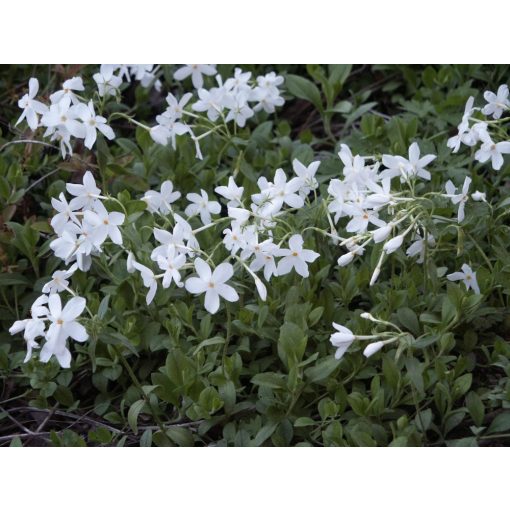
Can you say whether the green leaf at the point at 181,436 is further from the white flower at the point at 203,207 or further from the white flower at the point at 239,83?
the white flower at the point at 239,83

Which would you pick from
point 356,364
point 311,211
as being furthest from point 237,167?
point 356,364

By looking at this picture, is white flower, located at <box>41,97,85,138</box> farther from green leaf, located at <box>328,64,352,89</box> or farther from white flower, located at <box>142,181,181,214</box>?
green leaf, located at <box>328,64,352,89</box>

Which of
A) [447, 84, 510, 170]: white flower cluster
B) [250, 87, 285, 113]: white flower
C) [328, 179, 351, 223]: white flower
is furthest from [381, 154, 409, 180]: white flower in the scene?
[250, 87, 285, 113]: white flower

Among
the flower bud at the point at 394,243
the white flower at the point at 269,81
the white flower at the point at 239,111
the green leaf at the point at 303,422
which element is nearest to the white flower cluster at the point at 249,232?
the flower bud at the point at 394,243

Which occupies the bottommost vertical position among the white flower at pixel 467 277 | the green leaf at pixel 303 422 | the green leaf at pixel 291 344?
the green leaf at pixel 303 422

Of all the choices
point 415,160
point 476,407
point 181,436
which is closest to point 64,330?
point 181,436

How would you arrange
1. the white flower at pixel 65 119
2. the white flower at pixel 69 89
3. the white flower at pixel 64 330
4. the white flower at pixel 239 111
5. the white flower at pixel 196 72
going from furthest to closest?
the white flower at pixel 196 72
the white flower at pixel 239 111
the white flower at pixel 69 89
the white flower at pixel 65 119
the white flower at pixel 64 330

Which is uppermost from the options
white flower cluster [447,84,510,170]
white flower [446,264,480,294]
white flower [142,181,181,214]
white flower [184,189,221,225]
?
white flower cluster [447,84,510,170]
